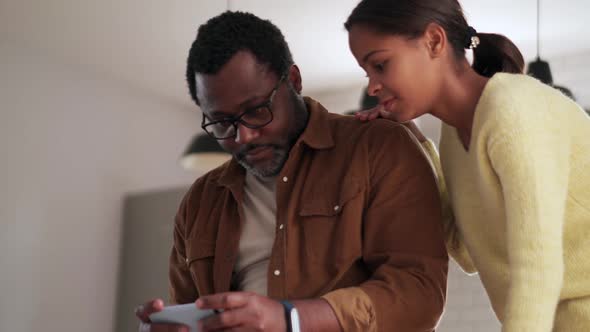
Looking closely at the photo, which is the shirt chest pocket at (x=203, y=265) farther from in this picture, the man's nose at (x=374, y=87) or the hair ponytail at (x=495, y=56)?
the hair ponytail at (x=495, y=56)

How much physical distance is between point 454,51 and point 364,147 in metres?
0.25

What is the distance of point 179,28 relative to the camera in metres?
4.32

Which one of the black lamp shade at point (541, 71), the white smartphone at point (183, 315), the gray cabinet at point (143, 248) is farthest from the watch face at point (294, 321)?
the gray cabinet at point (143, 248)

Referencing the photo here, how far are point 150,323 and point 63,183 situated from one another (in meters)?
3.72

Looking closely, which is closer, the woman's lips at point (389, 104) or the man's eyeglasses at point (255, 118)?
the woman's lips at point (389, 104)

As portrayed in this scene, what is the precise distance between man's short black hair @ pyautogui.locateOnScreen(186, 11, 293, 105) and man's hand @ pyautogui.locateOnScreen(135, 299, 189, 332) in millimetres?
509

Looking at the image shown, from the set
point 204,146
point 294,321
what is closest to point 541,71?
point 204,146

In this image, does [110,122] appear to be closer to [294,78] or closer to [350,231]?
[294,78]

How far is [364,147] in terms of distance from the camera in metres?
1.42

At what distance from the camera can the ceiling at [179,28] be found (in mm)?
4008

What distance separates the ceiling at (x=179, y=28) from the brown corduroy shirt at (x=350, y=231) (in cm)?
257

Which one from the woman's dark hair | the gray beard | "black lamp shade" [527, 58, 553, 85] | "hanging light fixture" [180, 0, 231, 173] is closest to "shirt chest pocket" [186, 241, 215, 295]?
the gray beard

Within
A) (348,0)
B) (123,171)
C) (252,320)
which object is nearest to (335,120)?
(252,320)

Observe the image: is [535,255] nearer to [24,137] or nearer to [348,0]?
[348,0]
